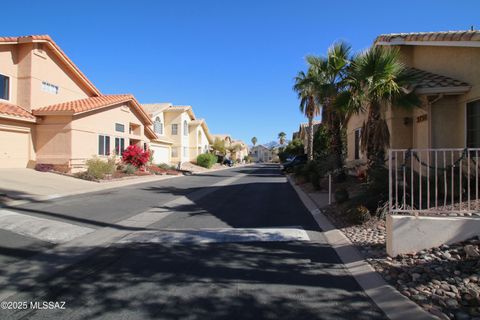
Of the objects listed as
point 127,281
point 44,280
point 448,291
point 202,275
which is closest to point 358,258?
point 448,291

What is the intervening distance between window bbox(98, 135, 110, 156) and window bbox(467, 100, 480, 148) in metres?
20.5

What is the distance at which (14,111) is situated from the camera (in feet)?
63.1

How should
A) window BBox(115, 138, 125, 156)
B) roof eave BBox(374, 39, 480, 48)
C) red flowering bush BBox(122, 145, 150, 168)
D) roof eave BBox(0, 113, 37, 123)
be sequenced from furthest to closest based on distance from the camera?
window BBox(115, 138, 125, 156) → red flowering bush BBox(122, 145, 150, 168) → roof eave BBox(0, 113, 37, 123) → roof eave BBox(374, 39, 480, 48)

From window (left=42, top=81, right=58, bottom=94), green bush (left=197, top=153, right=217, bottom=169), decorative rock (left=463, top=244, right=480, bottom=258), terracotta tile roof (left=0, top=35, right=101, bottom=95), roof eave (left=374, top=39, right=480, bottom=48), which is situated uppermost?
terracotta tile roof (left=0, top=35, right=101, bottom=95)

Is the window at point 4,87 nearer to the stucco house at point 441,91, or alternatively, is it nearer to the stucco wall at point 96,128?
the stucco wall at point 96,128

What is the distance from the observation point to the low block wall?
5574 millimetres

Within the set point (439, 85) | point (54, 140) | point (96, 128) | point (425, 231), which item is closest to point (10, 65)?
point (54, 140)

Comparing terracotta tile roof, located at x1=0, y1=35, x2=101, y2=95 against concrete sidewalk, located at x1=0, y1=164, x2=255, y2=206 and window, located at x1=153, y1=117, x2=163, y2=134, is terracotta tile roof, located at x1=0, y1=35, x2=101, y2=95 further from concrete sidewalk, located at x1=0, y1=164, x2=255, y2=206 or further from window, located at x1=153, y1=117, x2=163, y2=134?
window, located at x1=153, y1=117, x2=163, y2=134

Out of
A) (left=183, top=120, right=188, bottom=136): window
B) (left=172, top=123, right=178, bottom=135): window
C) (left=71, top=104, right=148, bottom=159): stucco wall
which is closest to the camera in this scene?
(left=71, top=104, right=148, bottom=159): stucco wall

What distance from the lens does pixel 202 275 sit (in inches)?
197

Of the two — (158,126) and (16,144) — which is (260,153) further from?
(16,144)

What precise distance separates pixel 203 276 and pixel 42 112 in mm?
19518

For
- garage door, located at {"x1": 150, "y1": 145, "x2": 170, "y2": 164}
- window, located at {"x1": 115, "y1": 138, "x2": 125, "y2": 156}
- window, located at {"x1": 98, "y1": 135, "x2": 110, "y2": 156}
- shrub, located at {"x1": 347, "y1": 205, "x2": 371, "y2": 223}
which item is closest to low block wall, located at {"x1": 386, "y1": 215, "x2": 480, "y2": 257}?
shrub, located at {"x1": 347, "y1": 205, "x2": 371, "y2": 223}

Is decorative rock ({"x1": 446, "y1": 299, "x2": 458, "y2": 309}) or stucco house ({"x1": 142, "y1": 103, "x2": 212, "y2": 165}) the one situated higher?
stucco house ({"x1": 142, "y1": 103, "x2": 212, "y2": 165})
